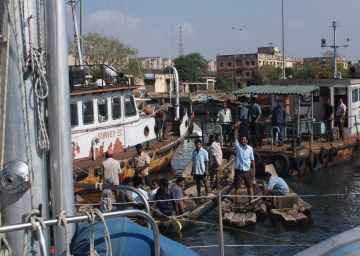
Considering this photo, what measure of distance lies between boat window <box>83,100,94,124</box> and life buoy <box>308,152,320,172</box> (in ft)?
25.3

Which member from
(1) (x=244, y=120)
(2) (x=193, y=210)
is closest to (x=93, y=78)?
(1) (x=244, y=120)

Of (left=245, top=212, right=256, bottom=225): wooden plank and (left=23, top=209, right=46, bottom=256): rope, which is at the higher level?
(left=23, top=209, right=46, bottom=256): rope

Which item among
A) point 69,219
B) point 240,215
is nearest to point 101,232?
point 69,219

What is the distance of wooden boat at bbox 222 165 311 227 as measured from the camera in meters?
12.3

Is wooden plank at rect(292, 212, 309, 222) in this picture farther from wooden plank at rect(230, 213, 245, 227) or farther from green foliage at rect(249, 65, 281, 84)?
green foliage at rect(249, 65, 281, 84)

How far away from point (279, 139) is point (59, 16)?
17270 mm

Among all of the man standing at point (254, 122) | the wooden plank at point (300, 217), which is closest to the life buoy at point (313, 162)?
the man standing at point (254, 122)

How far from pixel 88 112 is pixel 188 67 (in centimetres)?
8951

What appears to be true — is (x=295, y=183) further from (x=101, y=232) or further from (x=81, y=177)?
(x=101, y=232)

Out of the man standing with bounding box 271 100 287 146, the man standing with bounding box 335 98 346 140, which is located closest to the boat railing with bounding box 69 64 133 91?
the man standing with bounding box 271 100 287 146

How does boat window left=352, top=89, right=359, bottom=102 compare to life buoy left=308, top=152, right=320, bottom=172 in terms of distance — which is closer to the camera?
life buoy left=308, top=152, right=320, bottom=172

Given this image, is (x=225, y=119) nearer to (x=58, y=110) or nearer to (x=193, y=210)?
(x=193, y=210)

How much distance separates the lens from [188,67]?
106 m

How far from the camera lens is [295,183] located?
1869 centimetres
